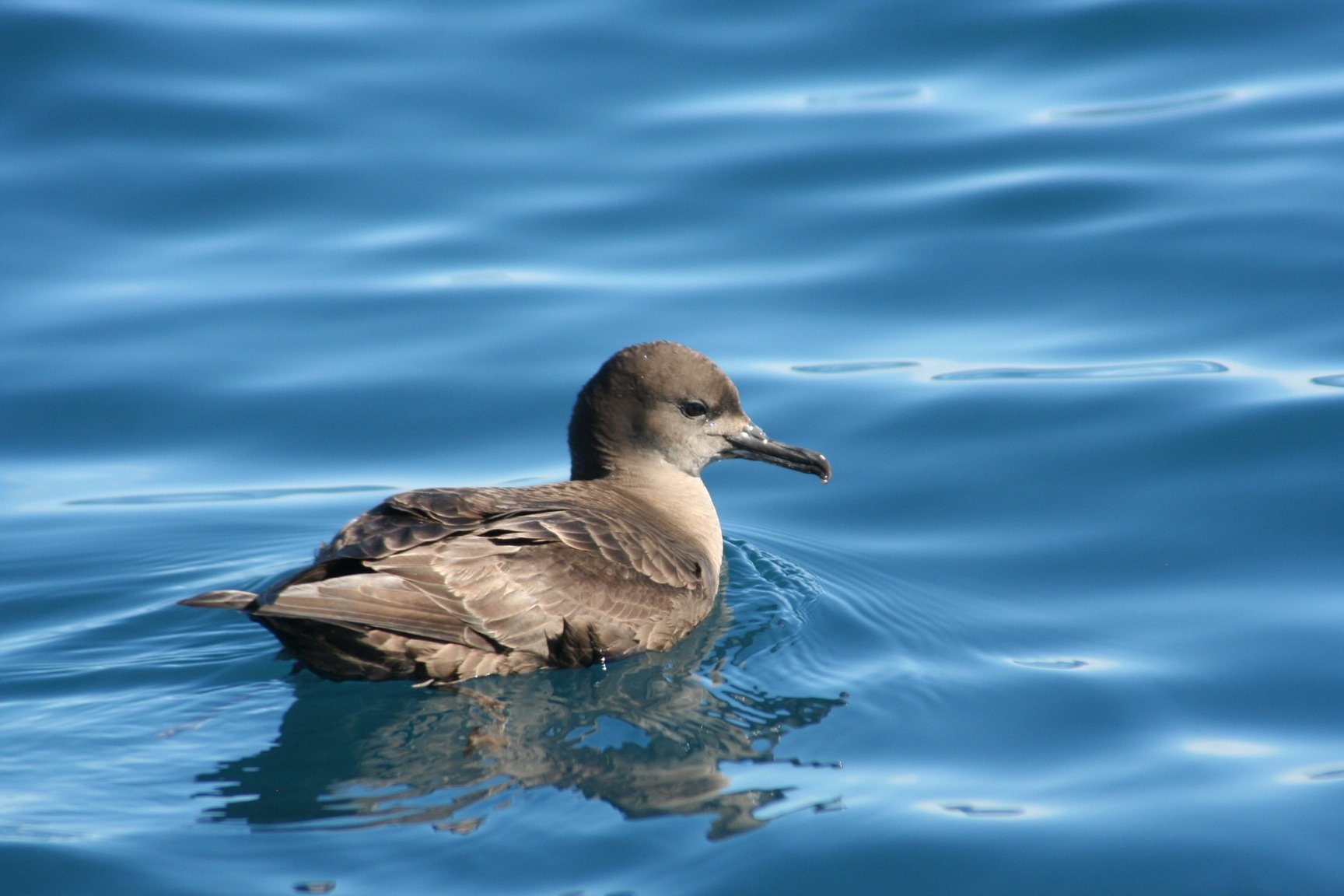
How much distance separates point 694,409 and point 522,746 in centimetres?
215

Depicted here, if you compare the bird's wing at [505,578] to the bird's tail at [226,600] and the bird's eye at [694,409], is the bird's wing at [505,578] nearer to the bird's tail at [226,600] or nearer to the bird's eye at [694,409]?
the bird's tail at [226,600]

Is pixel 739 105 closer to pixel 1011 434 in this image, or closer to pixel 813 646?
pixel 1011 434

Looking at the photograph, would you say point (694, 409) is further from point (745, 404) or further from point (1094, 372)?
point (1094, 372)

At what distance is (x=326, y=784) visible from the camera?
5375 millimetres

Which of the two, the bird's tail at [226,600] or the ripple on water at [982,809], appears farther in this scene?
the bird's tail at [226,600]

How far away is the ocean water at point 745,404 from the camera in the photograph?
16.9ft

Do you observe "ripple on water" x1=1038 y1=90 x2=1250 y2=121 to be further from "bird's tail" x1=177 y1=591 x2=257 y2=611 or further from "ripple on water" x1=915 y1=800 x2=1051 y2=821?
"bird's tail" x1=177 y1=591 x2=257 y2=611

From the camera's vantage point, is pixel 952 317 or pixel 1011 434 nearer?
pixel 1011 434

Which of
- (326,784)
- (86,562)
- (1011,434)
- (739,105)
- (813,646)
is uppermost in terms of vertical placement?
(739,105)

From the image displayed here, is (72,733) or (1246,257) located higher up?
(1246,257)

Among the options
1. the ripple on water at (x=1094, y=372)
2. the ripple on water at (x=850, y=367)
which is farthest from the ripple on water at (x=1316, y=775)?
the ripple on water at (x=850, y=367)

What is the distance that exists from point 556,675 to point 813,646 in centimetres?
110

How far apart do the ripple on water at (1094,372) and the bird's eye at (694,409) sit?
193cm

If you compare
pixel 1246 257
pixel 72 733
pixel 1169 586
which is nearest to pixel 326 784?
pixel 72 733
